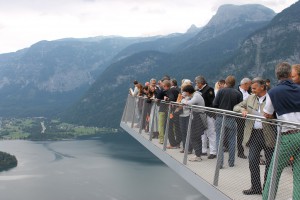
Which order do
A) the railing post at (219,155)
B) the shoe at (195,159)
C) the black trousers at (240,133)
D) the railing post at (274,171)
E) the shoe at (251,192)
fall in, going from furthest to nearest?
the shoe at (195,159) < the railing post at (219,155) < the black trousers at (240,133) < the shoe at (251,192) < the railing post at (274,171)

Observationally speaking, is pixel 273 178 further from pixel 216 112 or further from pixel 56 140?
pixel 56 140

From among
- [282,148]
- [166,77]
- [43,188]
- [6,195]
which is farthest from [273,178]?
[43,188]

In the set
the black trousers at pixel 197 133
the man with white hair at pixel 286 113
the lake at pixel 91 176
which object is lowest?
the lake at pixel 91 176

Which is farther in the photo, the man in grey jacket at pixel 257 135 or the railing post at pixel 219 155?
the railing post at pixel 219 155

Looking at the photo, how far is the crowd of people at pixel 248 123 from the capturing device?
15.5ft

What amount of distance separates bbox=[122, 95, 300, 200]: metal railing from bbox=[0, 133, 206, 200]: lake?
66.5 metres

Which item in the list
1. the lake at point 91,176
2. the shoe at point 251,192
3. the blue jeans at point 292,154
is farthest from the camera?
the lake at point 91,176

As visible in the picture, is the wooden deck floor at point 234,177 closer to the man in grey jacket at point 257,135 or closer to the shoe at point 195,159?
the shoe at point 195,159

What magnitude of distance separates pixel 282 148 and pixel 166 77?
8324 mm

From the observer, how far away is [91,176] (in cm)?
9319

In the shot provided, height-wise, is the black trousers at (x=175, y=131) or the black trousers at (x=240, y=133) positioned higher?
the black trousers at (x=240, y=133)

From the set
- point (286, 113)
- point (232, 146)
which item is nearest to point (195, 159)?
point (232, 146)

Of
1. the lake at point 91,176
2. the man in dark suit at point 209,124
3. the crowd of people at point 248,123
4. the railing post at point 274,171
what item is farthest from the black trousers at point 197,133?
the lake at point 91,176

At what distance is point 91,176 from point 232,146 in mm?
89822
